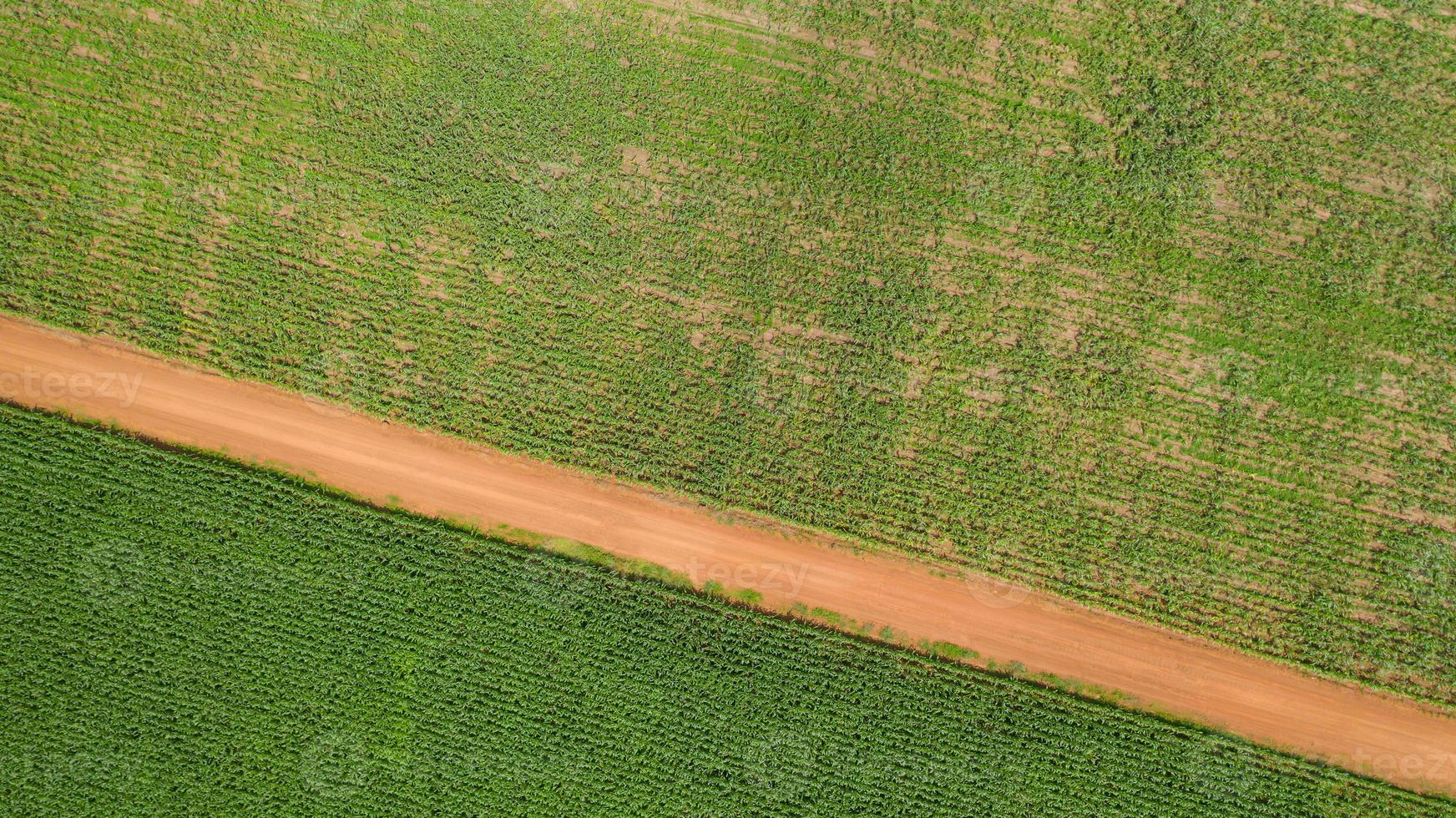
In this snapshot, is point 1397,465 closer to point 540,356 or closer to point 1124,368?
point 1124,368

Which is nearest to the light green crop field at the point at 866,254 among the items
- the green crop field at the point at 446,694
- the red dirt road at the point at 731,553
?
the red dirt road at the point at 731,553

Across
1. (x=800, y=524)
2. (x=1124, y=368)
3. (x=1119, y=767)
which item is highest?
(x=1124, y=368)

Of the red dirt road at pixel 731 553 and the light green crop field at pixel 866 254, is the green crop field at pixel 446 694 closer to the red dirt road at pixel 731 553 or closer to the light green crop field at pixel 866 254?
the red dirt road at pixel 731 553

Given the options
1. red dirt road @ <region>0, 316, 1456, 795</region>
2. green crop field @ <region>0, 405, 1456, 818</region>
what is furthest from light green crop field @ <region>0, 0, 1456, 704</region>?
green crop field @ <region>0, 405, 1456, 818</region>

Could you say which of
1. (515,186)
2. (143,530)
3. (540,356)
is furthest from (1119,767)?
(143,530)

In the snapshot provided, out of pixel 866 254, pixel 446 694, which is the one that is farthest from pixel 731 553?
pixel 866 254

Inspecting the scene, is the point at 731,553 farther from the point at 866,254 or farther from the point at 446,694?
the point at 866,254
